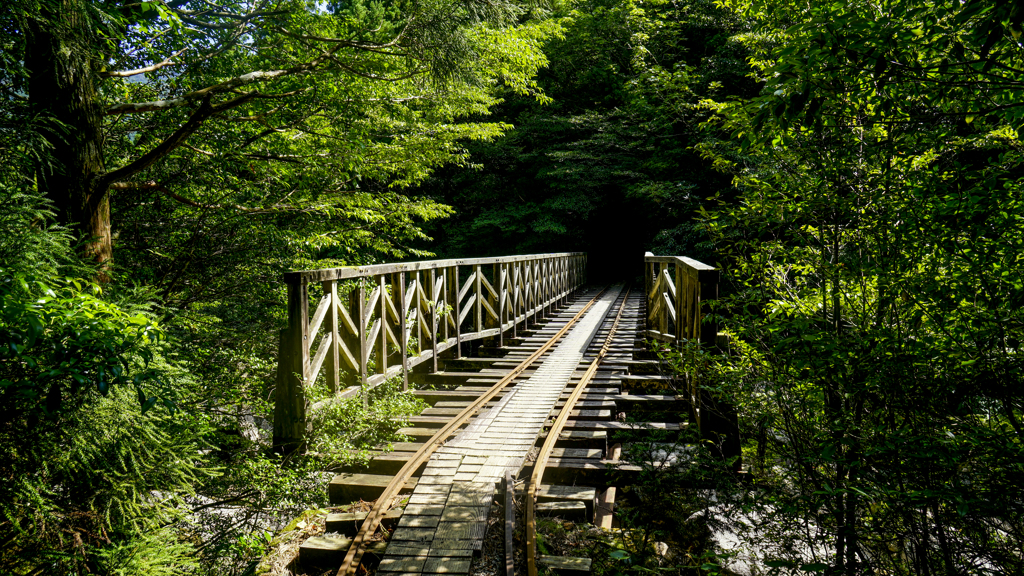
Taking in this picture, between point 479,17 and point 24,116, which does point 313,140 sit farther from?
point 24,116

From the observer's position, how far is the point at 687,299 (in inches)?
235

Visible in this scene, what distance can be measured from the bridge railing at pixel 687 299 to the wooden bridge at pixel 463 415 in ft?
0.07

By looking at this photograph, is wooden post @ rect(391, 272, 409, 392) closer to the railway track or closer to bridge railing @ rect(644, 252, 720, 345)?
the railway track

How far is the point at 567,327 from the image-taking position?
11.4 m

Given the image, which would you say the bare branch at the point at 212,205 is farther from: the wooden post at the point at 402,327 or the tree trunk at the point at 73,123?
the wooden post at the point at 402,327

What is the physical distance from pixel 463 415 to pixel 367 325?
147 centimetres

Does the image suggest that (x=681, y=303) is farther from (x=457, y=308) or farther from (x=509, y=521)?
(x=509, y=521)

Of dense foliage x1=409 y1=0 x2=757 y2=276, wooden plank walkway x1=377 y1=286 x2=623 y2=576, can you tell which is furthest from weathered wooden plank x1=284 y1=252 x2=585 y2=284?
dense foliage x1=409 y1=0 x2=757 y2=276

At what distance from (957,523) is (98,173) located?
5.43 meters

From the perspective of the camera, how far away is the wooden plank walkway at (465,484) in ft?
9.71

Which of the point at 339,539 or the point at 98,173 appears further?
the point at 98,173

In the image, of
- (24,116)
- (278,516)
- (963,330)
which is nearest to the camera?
(963,330)

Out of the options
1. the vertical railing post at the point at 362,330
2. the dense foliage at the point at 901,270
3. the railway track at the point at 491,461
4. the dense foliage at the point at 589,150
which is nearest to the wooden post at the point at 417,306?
the railway track at the point at 491,461

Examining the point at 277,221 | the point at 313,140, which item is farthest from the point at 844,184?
the point at 277,221
